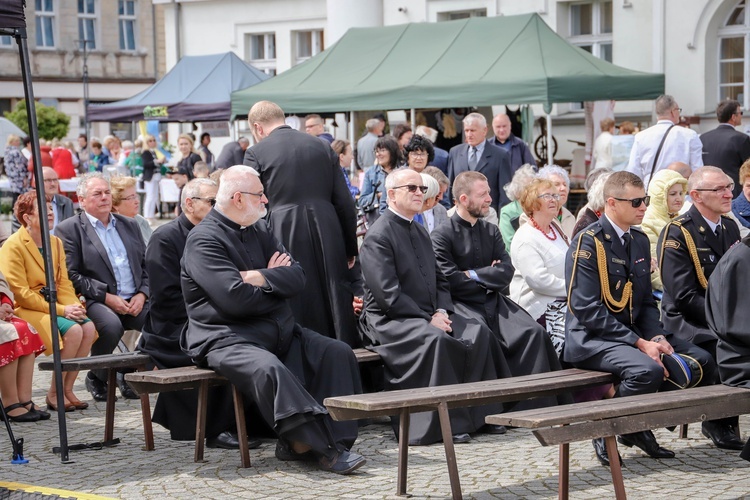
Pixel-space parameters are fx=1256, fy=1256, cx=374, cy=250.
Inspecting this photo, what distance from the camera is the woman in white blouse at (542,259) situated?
8195 millimetres

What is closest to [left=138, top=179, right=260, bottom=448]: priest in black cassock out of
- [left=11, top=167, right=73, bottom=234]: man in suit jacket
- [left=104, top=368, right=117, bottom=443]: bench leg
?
[left=104, top=368, right=117, bottom=443]: bench leg

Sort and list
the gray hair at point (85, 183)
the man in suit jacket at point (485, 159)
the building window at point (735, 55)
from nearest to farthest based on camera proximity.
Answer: the gray hair at point (85, 183)
the man in suit jacket at point (485, 159)
the building window at point (735, 55)

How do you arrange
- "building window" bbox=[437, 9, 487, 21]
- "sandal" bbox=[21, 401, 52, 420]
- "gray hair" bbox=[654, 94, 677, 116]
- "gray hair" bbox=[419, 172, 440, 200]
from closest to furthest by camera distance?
"sandal" bbox=[21, 401, 52, 420] < "gray hair" bbox=[419, 172, 440, 200] < "gray hair" bbox=[654, 94, 677, 116] < "building window" bbox=[437, 9, 487, 21]

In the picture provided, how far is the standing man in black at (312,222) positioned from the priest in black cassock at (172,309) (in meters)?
0.51

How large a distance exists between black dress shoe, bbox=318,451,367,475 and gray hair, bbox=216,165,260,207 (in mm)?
1504

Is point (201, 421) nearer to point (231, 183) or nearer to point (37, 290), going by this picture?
point (231, 183)

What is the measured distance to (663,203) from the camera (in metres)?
9.06

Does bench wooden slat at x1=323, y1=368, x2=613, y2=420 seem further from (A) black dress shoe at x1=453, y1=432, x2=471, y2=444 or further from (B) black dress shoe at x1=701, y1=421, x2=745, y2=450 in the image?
(A) black dress shoe at x1=453, y1=432, x2=471, y2=444

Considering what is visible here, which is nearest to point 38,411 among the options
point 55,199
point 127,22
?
point 55,199

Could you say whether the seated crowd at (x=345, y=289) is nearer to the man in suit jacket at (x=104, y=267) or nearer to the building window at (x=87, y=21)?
the man in suit jacket at (x=104, y=267)

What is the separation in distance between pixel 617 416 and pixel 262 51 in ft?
77.7

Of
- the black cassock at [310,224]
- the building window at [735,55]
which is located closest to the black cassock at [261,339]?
the black cassock at [310,224]

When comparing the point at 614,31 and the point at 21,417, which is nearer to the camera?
the point at 21,417

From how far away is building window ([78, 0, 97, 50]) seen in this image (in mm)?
51969
